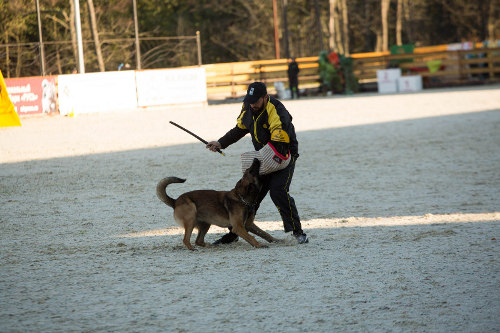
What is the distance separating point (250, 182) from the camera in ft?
22.1

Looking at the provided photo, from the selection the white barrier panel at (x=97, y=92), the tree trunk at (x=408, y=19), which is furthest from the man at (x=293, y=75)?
the tree trunk at (x=408, y=19)

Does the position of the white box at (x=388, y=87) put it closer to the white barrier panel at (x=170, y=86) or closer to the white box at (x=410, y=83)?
the white box at (x=410, y=83)

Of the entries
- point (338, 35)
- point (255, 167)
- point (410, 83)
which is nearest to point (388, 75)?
point (410, 83)

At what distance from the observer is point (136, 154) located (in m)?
15.3

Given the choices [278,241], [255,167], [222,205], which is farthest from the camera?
[278,241]

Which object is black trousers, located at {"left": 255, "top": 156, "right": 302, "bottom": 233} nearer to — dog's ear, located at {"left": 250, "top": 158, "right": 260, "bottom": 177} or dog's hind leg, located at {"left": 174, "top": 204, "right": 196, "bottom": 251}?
dog's ear, located at {"left": 250, "top": 158, "right": 260, "bottom": 177}

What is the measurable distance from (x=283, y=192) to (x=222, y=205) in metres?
0.60

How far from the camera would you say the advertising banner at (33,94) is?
86.0 ft

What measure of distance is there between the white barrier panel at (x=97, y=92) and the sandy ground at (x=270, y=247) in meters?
11.6

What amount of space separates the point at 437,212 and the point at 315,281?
3344 millimetres

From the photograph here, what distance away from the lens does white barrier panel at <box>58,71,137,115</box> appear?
1064 inches

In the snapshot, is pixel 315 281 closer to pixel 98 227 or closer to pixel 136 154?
pixel 98 227

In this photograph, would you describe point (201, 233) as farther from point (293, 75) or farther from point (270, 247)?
point (293, 75)

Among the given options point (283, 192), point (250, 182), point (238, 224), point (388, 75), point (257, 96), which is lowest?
point (238, 224)
